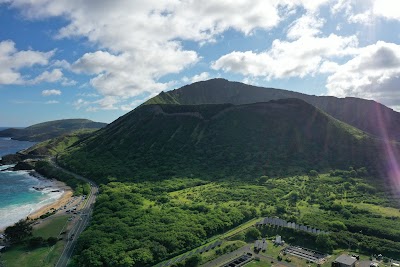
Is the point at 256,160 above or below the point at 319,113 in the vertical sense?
below

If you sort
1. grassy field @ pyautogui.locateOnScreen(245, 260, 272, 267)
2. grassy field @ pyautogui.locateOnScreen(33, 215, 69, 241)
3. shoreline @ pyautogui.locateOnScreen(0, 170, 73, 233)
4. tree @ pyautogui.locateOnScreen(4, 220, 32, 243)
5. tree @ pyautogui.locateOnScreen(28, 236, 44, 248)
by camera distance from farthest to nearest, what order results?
shoreline @ pyautogui.locateOnScreen(0, 170, 73, 233), grassy field @ pyautogui.locateOnScreen(33, 215, 69, 241), tree @ pyautogui.locateOnScreen(4, 220, 32, 243), tree @ pyautogui.locateOnScreen(28, 236, 44, 248), grassy field @ pyautogui.locateOnScreen(245, 260, 272, 267)

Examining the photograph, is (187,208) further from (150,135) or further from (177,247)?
(150,135)

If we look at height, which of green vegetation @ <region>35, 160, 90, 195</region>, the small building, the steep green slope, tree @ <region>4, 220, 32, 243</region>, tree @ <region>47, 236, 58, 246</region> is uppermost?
the steep green slope

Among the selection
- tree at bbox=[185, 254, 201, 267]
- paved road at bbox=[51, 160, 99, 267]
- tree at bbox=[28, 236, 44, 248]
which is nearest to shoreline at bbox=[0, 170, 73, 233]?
paved road at bbox=[51, 160, 99, 267]

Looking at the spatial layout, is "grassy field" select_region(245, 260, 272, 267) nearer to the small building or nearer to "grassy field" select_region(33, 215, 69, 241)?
the small building

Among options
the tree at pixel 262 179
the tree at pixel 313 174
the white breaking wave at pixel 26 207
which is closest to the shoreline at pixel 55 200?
the white breaking wave at pixel 26 207

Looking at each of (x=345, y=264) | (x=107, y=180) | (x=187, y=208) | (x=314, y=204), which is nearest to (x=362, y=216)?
(x=314, y=204)
